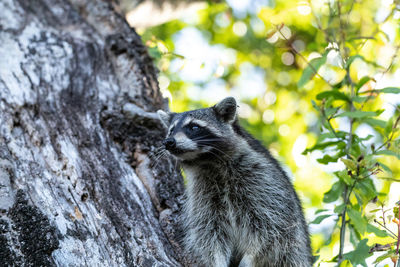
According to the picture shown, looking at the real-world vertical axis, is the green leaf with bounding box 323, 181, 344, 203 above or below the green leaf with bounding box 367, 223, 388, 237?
above

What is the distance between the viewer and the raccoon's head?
3184 millimetres

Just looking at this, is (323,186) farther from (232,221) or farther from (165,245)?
(165,245)

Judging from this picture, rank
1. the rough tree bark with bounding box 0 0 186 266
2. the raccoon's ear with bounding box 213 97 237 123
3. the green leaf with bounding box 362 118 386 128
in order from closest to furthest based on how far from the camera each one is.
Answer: the rough tree bark with bounding box 0 0 186 266 → the green leaf with bounding box 362 118 386 128 → the raccoon's ear with bounding box 213 97 237 123

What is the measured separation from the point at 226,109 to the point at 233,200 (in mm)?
725

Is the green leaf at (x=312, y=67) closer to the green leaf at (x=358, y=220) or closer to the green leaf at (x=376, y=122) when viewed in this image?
the green leaf at (x=376, y=122)

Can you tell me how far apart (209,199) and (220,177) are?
0.59ft

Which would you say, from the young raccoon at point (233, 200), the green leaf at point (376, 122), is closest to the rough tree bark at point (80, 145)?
the young raccoon at point (233, 200)

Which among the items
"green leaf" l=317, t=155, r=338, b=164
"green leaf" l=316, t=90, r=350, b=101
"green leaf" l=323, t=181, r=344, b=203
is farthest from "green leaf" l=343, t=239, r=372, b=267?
"green leaf" l=316, t=90, r=350, b=101

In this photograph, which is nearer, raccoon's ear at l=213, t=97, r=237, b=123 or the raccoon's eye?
the raccoon's eye

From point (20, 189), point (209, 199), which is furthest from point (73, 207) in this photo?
point (209, 199)

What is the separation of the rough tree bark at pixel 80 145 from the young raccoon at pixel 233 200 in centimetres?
23

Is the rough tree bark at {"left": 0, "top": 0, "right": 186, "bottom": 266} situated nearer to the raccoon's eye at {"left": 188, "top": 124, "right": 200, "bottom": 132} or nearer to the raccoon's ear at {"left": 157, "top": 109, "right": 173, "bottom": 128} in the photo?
the raccoon's ear at {"left": 157, "top": 109, "right": 173, "bottom": 128}

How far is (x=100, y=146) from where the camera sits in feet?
10.8

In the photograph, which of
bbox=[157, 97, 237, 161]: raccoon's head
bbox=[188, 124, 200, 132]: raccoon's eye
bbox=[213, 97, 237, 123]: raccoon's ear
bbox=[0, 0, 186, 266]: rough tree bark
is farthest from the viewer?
bbox=[213, 97, 237, 123]: raccoon's ear
